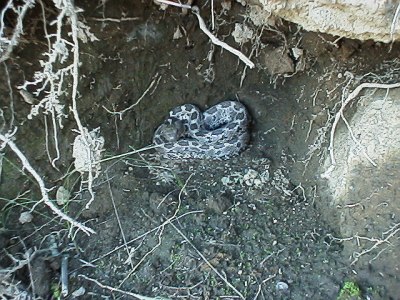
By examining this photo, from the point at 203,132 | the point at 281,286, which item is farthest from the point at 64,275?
the point at 203,132

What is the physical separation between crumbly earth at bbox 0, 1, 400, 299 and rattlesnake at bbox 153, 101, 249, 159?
8cm

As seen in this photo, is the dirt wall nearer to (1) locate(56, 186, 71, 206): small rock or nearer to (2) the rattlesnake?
(2) the rattlesnake

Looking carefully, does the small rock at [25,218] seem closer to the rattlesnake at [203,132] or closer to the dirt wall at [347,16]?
the rattlesnake at [203,132]

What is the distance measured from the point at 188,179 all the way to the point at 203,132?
593mm

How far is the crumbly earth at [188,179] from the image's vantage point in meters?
2.48

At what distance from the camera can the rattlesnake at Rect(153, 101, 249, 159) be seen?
3273mm

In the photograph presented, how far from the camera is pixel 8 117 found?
8.40 ft

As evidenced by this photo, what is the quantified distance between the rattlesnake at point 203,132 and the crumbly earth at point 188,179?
0.08 meters

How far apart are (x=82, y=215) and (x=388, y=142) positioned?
5.24 feet

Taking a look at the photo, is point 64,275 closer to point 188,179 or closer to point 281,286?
point 188,179

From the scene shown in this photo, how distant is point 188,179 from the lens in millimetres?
3012

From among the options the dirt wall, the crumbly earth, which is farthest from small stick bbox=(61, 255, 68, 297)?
the dirt wall

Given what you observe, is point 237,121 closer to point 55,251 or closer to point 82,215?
point 82,215

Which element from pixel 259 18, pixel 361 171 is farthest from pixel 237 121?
pixel 361 171
